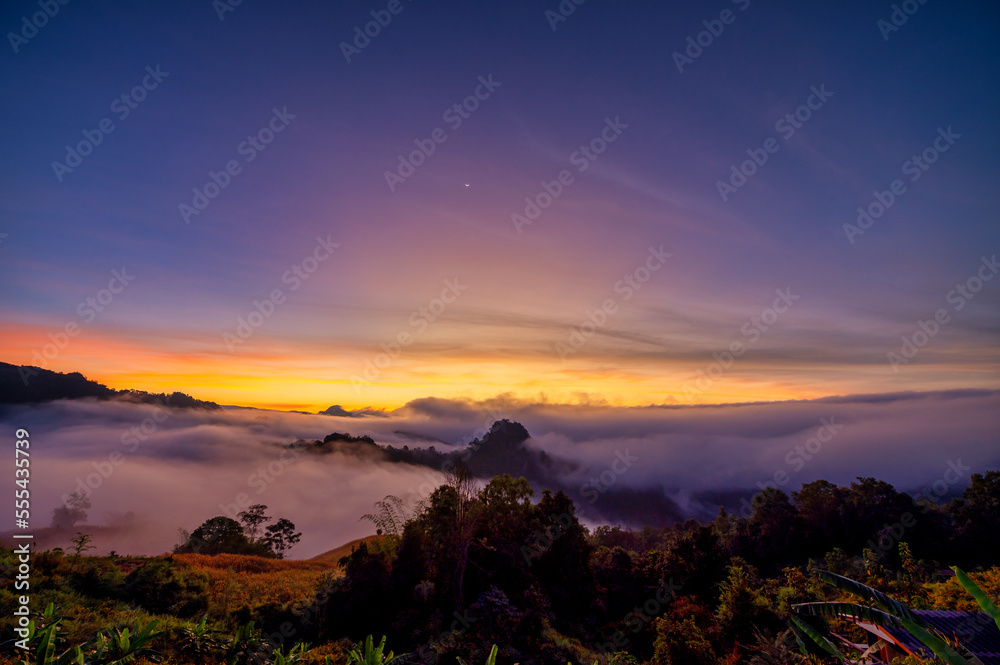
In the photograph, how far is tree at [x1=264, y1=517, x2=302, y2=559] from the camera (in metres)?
51.1

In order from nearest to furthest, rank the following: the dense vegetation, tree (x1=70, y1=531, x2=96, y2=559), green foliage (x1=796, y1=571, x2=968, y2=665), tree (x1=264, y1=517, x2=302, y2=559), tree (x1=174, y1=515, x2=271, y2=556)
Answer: green foliage (x1=796, y1=571, x2=968, y2=665) < the dense vegetation < tree (x1=70, y1=531, x2=96, y2=559) < tree (x1=174, y1=515, x2=271, y2=556) < tree (x1=264, y1=517, x2=302, y2=559)

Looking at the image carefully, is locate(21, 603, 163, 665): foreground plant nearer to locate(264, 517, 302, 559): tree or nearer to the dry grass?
the dry grass

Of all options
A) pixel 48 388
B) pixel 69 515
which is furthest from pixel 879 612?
pixel 48 388

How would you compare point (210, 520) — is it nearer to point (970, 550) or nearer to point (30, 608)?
point (30, 608)

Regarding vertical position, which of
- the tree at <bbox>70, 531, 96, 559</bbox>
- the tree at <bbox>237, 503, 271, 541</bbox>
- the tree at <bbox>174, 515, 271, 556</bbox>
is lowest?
the tree at <bbox>237, 503, 271, 541</bbox>

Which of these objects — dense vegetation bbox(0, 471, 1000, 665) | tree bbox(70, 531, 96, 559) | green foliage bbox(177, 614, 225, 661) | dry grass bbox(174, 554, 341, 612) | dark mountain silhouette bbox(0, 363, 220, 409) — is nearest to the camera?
green foliage bbox(177, 614, 225, 661)

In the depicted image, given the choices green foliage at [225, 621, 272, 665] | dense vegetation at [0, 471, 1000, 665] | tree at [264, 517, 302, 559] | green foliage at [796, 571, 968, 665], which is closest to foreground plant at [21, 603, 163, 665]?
dense vegetation at [0, 471, 1000, 665]

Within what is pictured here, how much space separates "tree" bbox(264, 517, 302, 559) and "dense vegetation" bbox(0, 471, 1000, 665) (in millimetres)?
27447

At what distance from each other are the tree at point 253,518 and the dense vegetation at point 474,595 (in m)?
29.3

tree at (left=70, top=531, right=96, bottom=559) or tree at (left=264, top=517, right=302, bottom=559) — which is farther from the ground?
tree at (left=70, top=531, right=96, bottom=559)

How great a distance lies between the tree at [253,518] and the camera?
→ 5191 cm

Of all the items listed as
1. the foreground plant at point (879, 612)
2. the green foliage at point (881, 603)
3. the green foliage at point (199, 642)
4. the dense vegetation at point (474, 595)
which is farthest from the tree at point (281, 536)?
the green foliage at point (881, 603)

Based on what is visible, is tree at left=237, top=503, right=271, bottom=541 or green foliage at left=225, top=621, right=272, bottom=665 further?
tree at left=237, top=503, right=271, bottom=541

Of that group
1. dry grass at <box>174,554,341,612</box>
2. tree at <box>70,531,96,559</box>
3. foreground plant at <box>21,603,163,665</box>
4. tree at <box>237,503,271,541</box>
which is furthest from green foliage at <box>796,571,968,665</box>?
tree at <box>237,503,271,541</box>
